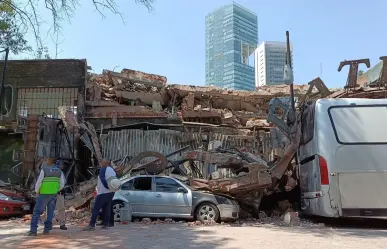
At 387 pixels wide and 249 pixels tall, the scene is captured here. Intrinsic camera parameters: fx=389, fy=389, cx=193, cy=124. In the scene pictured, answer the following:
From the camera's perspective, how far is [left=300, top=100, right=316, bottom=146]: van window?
10.0 meters

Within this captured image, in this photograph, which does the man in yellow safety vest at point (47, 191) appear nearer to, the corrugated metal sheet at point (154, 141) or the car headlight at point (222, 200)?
the car headlight at point (222, 200)

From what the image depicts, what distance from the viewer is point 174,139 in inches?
679

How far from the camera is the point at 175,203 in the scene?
10930 millimetres

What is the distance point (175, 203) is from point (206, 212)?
90 centimetres

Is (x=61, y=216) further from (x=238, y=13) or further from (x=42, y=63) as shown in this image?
(x=238, y=13)

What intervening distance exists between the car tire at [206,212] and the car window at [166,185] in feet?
2.79

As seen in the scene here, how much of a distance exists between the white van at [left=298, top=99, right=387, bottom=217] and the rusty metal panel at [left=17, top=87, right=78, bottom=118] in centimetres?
1378

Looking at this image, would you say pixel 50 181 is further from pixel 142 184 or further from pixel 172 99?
pixel 172 99

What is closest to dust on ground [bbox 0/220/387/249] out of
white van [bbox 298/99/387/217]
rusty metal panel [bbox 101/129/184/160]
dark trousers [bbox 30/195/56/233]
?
dark trousers [bbox 30/195/56/233]

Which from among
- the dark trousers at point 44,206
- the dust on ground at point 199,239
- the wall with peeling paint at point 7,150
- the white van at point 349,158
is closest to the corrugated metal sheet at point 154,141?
the wall with peeling paint at point 7,150

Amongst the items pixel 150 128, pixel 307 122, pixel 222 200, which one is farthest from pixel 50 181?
pixel 150 128

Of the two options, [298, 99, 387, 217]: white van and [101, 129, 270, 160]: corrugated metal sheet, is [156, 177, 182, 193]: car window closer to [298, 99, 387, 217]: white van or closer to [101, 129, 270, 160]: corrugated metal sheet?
[298, 99, 387, 217]: white van

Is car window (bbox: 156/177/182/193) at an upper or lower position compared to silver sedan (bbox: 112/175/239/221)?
upper

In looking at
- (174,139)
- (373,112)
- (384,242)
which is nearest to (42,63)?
(174,139)
